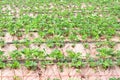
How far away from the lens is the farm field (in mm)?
6633

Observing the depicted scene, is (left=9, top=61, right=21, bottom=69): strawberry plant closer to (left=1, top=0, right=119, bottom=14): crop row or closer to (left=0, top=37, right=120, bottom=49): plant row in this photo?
(left=0, top=37, right=120, bottom=49): plant row

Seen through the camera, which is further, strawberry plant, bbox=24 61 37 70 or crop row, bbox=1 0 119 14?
crop row, bbox=1 0 119 14

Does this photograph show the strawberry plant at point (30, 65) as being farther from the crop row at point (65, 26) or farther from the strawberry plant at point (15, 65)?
the crop row at point (65, 26)

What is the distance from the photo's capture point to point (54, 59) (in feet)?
23.2

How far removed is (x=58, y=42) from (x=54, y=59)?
3.39 feet

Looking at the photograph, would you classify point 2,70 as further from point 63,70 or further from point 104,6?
point 104,6

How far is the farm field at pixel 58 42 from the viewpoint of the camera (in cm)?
663

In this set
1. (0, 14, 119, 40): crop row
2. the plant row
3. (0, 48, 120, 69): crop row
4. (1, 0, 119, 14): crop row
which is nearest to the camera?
(0, 48, 120, 69): crop row

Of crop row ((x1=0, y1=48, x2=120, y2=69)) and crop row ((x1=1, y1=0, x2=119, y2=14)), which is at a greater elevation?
crop row ((x1=1, y1=0, x2=119, y2=14))

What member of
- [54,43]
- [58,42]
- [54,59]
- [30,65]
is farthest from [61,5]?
[30,65]

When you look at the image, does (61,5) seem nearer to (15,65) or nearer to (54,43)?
(54,43)

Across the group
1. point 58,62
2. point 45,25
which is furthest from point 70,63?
point 45,25

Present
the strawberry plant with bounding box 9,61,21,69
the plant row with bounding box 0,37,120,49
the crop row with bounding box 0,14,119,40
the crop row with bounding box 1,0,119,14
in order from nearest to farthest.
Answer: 1. the strawberry plant with bounding box 9,61,21,69
2. the plant row with bounding box 0,37,120,49
3. the crop row with bounding box 0,14,119,40
4. the crop row with bounding box 1,0,119,14

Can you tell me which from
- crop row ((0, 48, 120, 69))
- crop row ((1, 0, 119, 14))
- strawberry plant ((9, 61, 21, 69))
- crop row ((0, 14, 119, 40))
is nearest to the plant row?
crop row ((0, 14, 119, 40))
